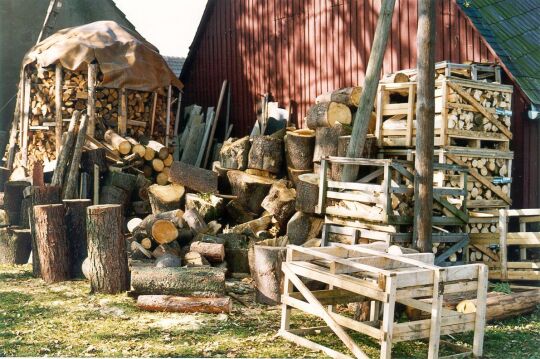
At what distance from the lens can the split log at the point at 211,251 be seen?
31.2ft

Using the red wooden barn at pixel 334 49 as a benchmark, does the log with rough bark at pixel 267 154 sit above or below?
below

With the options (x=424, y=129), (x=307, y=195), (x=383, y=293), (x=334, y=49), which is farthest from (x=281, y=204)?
(x=383, y=293)

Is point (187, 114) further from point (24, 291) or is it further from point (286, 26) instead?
point (24, 291)

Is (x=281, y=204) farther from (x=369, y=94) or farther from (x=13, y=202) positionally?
(x=13, y=202)

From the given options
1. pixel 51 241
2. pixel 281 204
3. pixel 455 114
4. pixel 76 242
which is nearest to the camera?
pixel 51 241

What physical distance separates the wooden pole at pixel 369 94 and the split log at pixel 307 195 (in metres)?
0.50

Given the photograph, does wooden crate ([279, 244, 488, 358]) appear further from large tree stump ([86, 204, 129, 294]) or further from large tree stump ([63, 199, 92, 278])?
large tree stump ([63, 199, 92, 278])

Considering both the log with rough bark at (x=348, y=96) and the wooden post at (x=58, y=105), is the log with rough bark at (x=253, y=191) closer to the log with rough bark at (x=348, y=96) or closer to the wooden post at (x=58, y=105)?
the log with rough bark at (x=348, y=96)

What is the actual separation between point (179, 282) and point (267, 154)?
4.65 m

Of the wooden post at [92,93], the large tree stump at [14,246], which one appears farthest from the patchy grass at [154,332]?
the wooden post at [92,93]

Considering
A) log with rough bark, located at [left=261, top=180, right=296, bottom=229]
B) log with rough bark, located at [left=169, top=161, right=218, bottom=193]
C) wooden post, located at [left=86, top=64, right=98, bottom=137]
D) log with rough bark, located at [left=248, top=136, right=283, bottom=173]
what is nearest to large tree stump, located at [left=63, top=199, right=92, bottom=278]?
log with rough bark, located at [left=169, top=161, right=218, bottom=193]

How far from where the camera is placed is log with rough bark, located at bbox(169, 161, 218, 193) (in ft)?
40.3

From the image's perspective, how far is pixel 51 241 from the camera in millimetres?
9258

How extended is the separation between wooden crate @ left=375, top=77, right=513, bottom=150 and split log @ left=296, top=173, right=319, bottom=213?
1.42 meters
